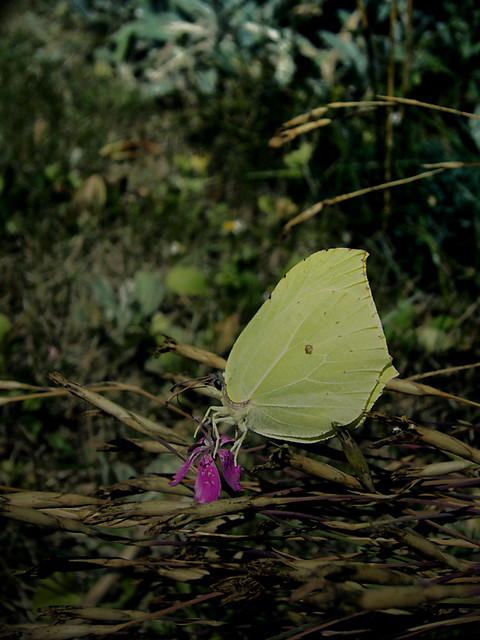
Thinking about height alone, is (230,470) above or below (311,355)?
below

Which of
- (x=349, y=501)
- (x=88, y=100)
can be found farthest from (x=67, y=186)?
(x=349, y=501)

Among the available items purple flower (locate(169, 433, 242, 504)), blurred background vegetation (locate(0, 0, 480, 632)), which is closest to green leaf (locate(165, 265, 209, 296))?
blurred background vegetation (locate(0, 0, 480, 632))

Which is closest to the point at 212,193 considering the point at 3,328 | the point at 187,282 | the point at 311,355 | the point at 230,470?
the point at 187,282

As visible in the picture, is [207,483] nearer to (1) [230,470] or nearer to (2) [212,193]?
(1) [230,470]

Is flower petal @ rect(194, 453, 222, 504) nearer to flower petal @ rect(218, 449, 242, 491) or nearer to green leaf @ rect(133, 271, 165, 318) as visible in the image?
flower petal @ rect(218, 449, 242, 491)

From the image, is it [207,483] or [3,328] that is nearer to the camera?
[207,483]

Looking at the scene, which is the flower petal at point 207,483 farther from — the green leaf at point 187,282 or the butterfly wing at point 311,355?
the green leaf at point 187,282

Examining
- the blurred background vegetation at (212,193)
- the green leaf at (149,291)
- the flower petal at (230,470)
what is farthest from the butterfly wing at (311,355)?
the green leaf at (149,291)
